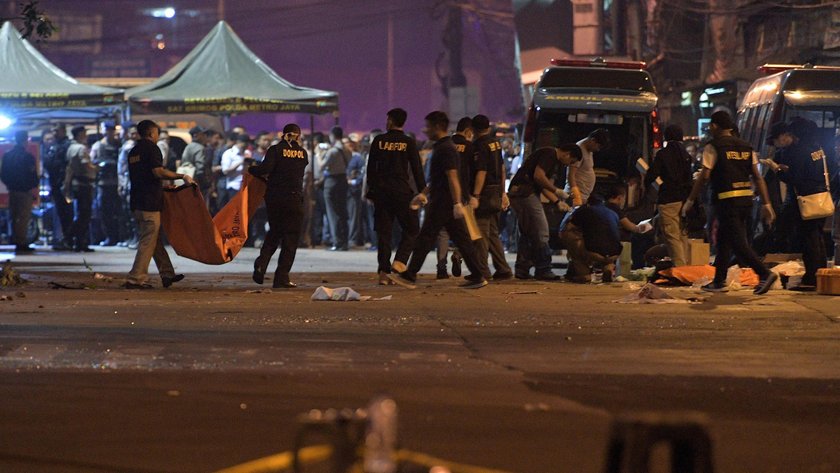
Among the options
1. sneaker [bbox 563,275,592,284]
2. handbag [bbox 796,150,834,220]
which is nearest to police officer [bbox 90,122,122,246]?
sneaker [bbox 563,275,592,284]

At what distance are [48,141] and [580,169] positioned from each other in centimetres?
1256

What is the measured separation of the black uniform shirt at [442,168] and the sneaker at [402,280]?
34.2 inches

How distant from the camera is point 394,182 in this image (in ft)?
47.2

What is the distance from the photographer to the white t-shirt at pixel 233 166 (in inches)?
945

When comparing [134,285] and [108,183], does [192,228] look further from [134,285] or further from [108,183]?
[108,183]

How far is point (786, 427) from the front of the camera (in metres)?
7.07

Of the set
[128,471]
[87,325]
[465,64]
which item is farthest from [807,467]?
[465,64]

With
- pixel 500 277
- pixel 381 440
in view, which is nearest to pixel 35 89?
pixel 500 277

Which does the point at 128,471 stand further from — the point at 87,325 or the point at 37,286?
the point at 37,286

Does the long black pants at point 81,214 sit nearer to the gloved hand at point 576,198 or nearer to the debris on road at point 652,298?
the gloved hand at point 576,198

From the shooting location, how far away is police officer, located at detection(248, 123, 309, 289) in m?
14.5

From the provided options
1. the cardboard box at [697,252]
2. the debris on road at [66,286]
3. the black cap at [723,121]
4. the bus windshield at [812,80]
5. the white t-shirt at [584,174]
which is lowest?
the debris on road at [66,286]

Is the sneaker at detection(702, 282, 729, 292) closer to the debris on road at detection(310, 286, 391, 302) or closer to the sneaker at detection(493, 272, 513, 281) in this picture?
the sneaker at detection(493, 272, 513, 281)

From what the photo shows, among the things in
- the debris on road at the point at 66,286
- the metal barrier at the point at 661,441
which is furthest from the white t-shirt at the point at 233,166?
the metal barrier at the point at 661,441
